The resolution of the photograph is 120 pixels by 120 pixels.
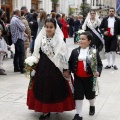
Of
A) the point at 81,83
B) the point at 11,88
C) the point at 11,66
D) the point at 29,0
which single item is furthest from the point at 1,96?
the point at 29,0

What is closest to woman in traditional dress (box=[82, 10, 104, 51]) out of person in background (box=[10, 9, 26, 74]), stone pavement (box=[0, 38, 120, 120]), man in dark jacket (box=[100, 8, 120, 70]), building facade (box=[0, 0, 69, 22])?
man in dark jacket (box=[100, 8, 120, 70])

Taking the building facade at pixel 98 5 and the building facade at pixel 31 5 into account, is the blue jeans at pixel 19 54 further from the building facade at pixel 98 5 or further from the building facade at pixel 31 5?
the building facade at pixel 98 5

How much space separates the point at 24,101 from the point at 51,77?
56.2 inches

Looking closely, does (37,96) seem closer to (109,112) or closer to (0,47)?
(109,112)

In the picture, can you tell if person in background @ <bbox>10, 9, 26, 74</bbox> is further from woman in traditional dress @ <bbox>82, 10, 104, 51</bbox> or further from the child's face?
the child's face

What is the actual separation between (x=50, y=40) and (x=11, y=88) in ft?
8.34

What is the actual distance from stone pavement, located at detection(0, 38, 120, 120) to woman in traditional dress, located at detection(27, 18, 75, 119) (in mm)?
343

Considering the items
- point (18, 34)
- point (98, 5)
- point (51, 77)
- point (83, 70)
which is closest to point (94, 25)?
point (18, 34)

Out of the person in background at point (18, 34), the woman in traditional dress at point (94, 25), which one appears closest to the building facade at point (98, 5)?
the woman in traditional dress at point (94, 25)

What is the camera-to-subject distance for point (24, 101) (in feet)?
19.6

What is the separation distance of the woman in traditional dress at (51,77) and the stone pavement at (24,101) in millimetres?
343

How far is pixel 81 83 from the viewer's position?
4809mm

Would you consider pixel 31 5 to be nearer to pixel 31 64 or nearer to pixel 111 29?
pixel 111 29

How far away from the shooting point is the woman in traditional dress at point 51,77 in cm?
473
